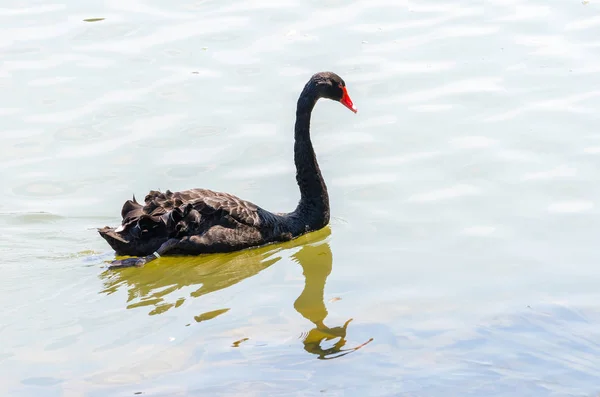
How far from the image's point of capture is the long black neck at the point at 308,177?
9.21 m

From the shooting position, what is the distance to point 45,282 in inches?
315

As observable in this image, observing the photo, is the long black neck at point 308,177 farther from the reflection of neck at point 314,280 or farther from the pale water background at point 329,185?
the reflection of neck at point 314,280

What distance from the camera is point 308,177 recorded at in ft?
30.7

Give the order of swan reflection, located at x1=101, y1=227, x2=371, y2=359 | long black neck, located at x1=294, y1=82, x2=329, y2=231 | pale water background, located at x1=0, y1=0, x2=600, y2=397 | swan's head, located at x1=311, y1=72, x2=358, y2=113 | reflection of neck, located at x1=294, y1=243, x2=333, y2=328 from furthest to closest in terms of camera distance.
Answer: swan's head, located at x1=311, y1=72, x2=358, y2=113 → long black neck, located at x1=294, y1=82, x2=329, y2=231 → reflection of neck, located at x1=294, y1=243, x2=333, y2=328 → swan reflection, located at x1=101, y1=227, x2=371, y2=359 → pale water background, located at x1=0, y1=0, x2=600, y2=397

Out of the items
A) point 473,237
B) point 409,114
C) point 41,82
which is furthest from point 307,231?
point 41,82

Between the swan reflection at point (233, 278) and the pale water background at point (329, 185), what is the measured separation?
2 centimetres

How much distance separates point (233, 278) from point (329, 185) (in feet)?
7.19

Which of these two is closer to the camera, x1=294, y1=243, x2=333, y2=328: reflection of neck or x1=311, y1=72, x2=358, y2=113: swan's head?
x1=294, y1=243, x2=333, y2=328: reflection of neck

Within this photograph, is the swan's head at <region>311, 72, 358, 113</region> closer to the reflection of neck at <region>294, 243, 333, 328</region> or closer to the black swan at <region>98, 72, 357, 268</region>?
the black swan at <region>98, 72, 357, 268</region>

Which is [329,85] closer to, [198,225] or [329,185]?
[329,185]

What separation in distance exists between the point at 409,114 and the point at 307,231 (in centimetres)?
237

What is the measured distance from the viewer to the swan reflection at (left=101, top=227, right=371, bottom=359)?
7.05 m

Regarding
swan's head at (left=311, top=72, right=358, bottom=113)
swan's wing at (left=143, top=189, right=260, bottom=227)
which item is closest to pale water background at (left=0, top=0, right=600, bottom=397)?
swan's wing at (left=143, top=189, right=260, bottom=227)

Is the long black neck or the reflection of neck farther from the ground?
the long black neck
